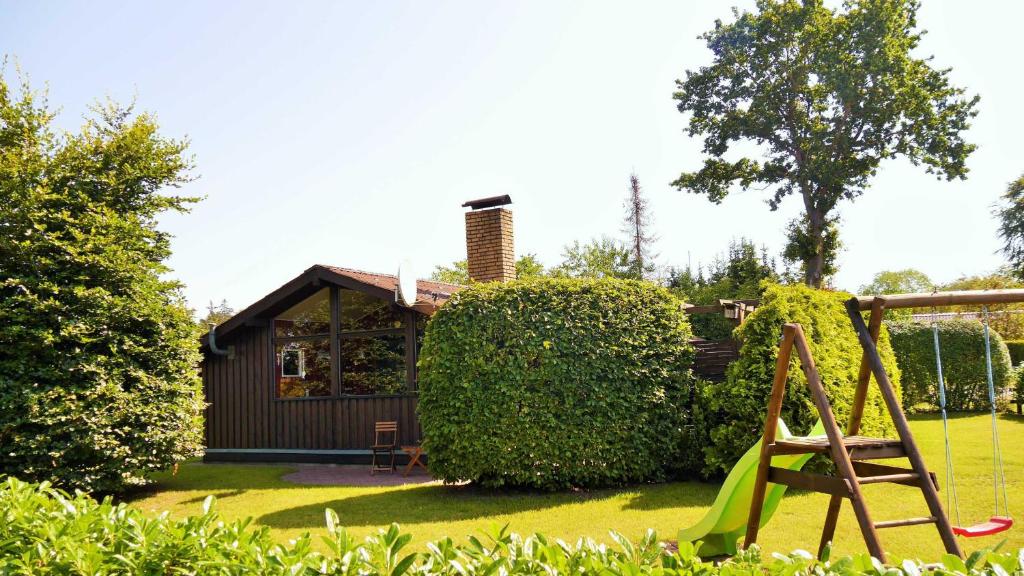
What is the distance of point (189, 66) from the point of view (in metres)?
10.5

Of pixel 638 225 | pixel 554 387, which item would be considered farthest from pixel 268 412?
pixel 638 225

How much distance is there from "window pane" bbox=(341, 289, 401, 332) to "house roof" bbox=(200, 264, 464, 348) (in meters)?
0.36

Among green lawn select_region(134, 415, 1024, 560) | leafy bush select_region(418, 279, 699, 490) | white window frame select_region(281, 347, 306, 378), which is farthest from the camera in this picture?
white window frame select_region(281, 347, 306, 378)

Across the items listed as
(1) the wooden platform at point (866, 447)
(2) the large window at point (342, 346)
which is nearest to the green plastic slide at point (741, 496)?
(1) the wooden platform at point (866, 447)

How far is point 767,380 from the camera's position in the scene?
8.82 metres

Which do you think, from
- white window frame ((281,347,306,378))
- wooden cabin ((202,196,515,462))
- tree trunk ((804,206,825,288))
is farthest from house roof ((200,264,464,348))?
tree trunk ((804,206,825,288))

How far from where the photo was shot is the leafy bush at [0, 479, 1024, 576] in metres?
2.37

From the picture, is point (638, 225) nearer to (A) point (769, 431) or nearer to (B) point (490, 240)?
(B) point (490, 240)

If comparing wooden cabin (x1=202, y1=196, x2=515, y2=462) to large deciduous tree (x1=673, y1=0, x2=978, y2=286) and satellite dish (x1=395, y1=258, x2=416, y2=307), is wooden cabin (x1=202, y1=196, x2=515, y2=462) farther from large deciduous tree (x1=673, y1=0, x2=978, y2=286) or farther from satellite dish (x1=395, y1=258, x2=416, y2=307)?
large deciduous tree (x1=673, y1=0, x2=978, y2=286)

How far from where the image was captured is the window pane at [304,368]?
46.2ft

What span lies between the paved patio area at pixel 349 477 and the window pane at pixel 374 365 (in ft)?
4.78

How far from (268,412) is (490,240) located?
18.9ft

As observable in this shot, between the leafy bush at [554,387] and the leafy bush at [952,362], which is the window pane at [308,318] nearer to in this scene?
the leafy bush at [554,387]

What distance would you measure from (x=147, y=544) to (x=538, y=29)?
9.77 meters
